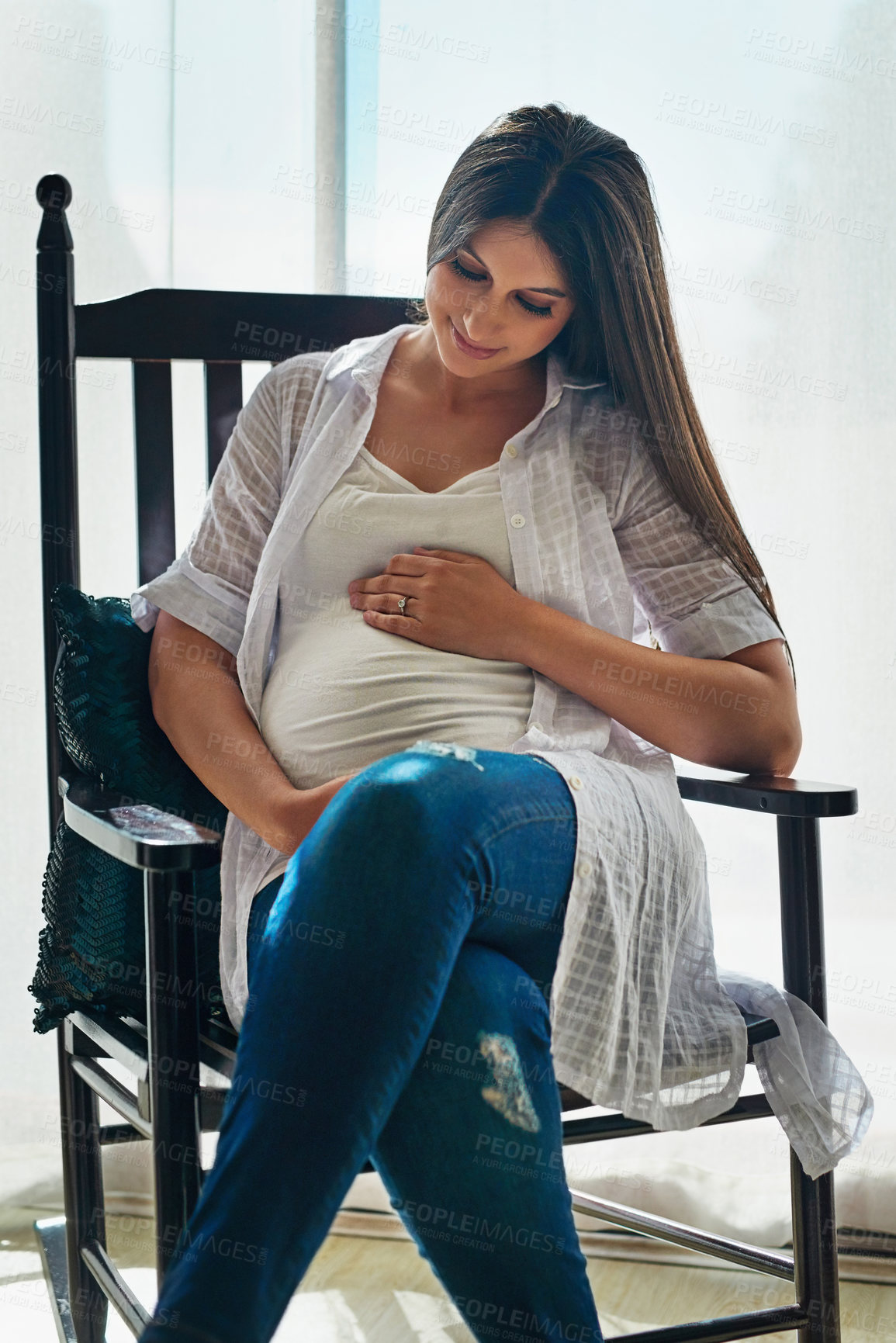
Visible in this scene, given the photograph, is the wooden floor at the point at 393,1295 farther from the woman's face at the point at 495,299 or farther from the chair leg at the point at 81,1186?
the woman's face at the point at 495,299

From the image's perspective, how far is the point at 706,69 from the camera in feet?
4.49

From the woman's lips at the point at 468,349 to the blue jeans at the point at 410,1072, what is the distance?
395 mm

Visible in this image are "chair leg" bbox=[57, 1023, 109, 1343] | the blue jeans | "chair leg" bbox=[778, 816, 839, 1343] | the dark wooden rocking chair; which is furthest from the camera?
"chair leg" bbox=[57, 1023, 109, 1343]

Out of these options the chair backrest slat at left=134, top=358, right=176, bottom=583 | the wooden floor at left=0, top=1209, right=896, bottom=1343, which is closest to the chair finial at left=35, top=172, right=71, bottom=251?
the chair backrest slat at left=134, top=358, right=176, bottom=583

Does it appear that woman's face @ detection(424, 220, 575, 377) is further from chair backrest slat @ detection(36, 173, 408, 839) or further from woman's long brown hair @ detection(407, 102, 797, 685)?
chair backrest slat @ detection(36, 173, 408, 839)

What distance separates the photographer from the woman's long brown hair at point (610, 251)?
39.2 inches

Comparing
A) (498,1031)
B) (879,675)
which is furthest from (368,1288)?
(879,675)

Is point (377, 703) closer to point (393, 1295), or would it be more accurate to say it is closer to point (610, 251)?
point (610, 251)

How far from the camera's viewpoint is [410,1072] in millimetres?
683

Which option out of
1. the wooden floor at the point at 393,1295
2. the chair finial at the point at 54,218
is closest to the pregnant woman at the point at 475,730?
the chair finial at the point at 54,218

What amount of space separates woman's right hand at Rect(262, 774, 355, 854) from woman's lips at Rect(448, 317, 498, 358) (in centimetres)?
37

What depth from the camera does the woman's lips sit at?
1.02 metres

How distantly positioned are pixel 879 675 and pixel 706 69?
27.5 inches

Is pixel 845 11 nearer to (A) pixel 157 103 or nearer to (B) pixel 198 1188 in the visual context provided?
(A) pixel 157 103
